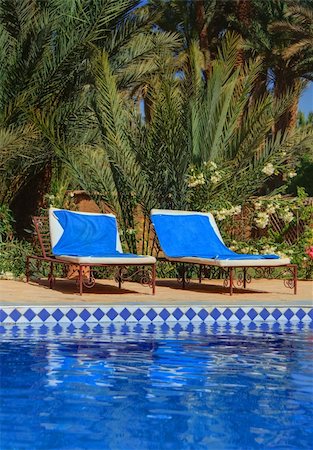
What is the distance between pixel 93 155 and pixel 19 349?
689 cm

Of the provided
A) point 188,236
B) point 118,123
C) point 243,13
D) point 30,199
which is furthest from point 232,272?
point 243,13

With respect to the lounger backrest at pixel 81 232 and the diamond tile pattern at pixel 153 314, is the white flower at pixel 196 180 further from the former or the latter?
the diamond tile pattern at pixel 153 314

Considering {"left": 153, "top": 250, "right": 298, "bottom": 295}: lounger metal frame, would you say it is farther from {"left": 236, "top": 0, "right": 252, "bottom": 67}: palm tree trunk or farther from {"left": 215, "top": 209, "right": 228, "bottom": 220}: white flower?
{"left": 236, "top": 0, "right": 252, "bottom": 67}: palm tree trunk

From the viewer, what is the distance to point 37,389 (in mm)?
5914

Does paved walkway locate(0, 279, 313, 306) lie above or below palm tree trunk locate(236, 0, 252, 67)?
below

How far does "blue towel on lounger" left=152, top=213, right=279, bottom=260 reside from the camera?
38.8 ft

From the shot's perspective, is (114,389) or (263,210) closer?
(114,389)

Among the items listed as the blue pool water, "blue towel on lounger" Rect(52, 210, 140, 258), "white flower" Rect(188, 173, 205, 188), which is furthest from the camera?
"white flower" Rect(188, 173, 205, 188)

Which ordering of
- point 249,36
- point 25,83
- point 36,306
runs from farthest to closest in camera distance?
1. point 249,36
2. point 25,83
3. point 36,306

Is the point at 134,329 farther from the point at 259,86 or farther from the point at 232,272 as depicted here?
the point at 259,86

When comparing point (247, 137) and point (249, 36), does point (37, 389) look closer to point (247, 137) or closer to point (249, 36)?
point (247, 137)

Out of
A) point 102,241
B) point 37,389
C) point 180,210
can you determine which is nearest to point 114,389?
point 37,389

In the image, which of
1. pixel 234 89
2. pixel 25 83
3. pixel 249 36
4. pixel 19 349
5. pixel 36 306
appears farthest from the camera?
pixel 249 36

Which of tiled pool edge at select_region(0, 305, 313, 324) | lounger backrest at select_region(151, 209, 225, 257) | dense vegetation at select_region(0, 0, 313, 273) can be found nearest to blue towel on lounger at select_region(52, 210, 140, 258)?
lounger backrest at select_region(151, 209, 225, 257)
